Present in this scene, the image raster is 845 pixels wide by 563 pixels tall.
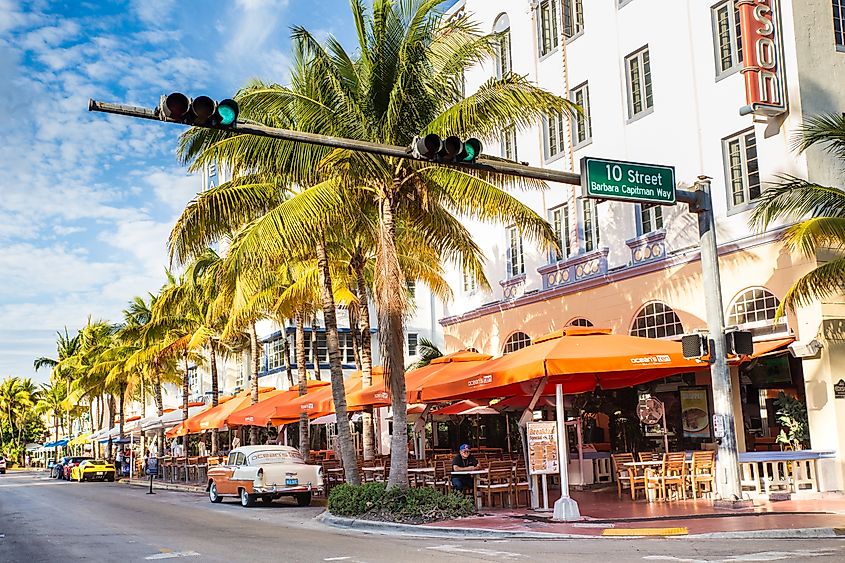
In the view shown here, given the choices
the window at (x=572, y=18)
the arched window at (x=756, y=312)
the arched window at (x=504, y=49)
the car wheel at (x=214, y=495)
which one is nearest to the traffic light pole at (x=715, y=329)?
the arched window at (x=756, y=312)

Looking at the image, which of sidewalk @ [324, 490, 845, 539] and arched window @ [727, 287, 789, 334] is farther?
arched window @ [727, 287, 789, 334]

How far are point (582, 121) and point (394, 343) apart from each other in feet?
37.9

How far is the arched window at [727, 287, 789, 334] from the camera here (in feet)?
66.2

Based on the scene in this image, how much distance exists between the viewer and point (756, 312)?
20672 millimetres

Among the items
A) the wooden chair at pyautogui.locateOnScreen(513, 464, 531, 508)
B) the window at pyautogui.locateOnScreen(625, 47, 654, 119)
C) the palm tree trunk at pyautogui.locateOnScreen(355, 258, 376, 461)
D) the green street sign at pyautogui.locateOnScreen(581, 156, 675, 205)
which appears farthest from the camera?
the palm tree trunk at pyautogui.locateOnScreen(355, 258, 376, 461)

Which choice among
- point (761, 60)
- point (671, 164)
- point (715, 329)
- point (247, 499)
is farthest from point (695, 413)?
point (247, 499)

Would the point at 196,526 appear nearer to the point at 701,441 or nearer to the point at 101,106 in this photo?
the point at 101,106

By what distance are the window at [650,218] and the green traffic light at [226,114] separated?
15021 mm

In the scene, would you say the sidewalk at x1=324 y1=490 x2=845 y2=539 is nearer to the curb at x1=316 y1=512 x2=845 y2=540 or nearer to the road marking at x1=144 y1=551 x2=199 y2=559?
the curb at x1=316 y1=512 x2=845 y2=540

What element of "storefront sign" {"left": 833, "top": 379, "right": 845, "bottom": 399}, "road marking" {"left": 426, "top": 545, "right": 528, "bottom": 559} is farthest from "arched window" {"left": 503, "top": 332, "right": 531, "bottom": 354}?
"road marking" {"left": 426, "top": 545, "right": 528, "bottom": 559}

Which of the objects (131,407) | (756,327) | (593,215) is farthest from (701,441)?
(131,407)

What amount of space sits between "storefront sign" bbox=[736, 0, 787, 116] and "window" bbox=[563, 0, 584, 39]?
24.9 ft

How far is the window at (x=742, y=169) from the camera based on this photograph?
2111cm

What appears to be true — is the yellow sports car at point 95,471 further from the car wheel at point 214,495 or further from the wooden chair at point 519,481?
the wooden chair at point 519,481
